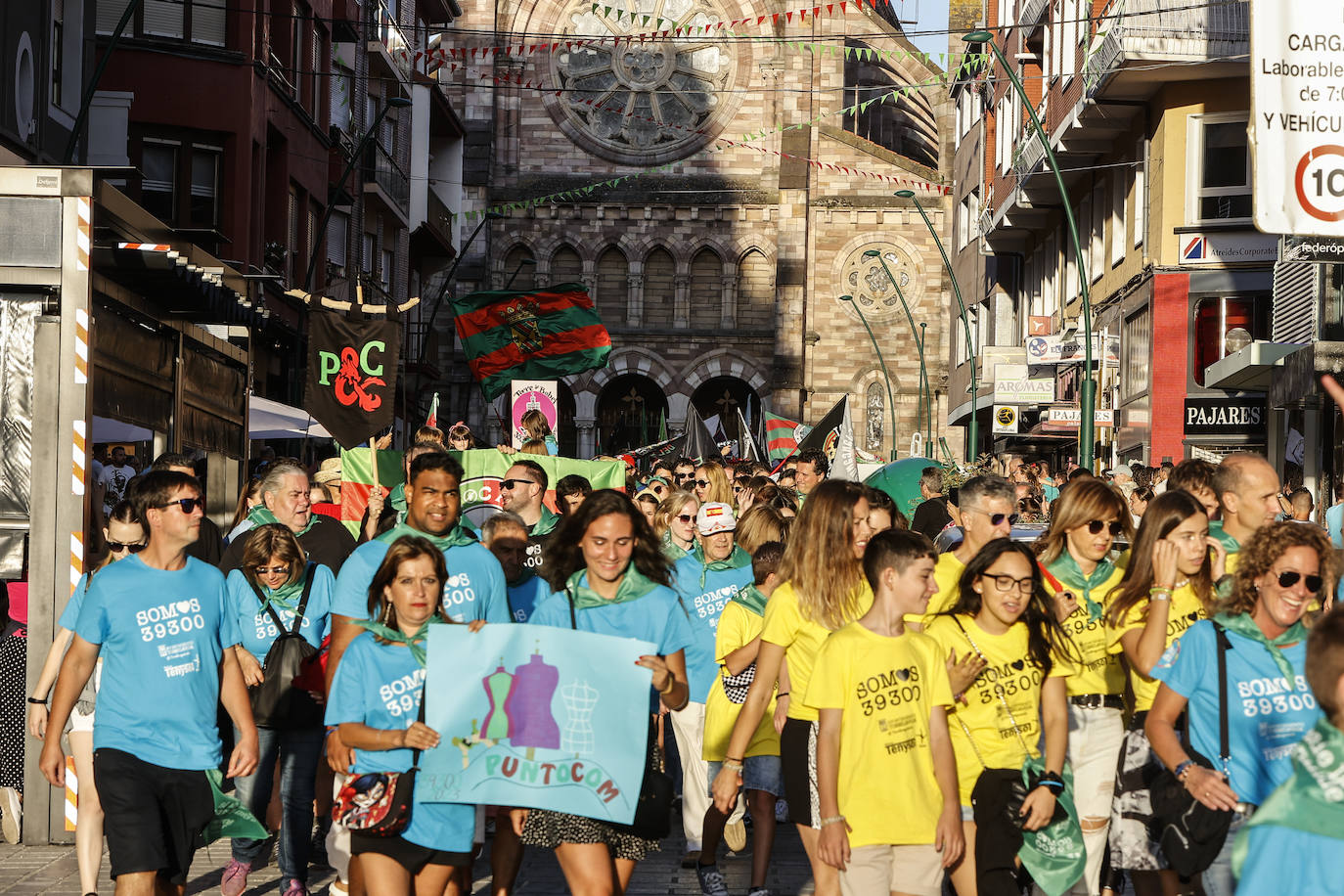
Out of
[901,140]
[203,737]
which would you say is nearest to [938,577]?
[203,737]

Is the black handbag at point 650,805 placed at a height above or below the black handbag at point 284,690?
below

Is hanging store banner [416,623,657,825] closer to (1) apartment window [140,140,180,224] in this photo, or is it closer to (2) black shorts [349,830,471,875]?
(2) black shorts [349,830,471,875]

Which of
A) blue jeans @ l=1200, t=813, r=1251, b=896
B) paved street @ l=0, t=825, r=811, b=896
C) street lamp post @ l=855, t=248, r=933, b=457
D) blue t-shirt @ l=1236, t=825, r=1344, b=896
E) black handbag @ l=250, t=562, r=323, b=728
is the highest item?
street lamp post @ l=855, t=248, r=933, b=457

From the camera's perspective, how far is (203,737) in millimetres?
6586

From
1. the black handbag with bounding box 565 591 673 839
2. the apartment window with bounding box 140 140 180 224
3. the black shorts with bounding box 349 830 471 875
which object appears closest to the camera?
the black shorts with bounding box 349 830 471 875

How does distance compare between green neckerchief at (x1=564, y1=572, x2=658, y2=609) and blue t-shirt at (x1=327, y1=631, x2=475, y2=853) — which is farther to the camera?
green neckerchief at (x1=564, y1=572, x2=658, y2=609)

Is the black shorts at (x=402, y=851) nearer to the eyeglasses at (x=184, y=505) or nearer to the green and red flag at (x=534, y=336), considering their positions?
the eyeglasses at (x=184, y=505)

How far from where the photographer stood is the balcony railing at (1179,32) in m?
24.2

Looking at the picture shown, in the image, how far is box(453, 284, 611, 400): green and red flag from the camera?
19688mm

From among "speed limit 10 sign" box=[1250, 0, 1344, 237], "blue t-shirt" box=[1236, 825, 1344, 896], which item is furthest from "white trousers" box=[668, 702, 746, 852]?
"blue t-shirt" box=[1236, 825, 1344, 896]

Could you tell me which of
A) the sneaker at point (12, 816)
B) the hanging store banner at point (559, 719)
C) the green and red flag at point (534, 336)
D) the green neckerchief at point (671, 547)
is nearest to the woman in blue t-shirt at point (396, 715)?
the hanging store banner at point (559, 719)

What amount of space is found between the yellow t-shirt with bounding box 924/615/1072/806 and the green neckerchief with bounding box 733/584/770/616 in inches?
77.7

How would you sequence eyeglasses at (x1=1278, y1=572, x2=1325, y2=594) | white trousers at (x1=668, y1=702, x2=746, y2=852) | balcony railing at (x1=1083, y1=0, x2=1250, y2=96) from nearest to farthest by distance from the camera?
eyeglasses at (x1=1278, y1=572, x2=1325, y2=594) < white trousers at (x1=668, y1=702, x2=746, y2=852) < balcony railing at (x1=1083, y1=0, x2=1250, y2=96)

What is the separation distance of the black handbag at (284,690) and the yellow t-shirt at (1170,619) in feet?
11.4
